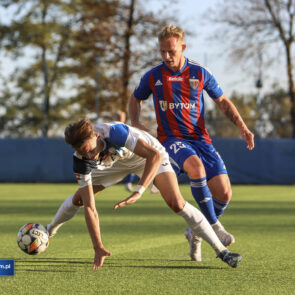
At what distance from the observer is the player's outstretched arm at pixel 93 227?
5660 millimetres

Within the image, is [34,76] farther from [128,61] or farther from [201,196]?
[201,196]

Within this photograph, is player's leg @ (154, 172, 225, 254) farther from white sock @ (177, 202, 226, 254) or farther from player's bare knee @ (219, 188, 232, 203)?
player's bare knee @ (219, 188, 232, 203)

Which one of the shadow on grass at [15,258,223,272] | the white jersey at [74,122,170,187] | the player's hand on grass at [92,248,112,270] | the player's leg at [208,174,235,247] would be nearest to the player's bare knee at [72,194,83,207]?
the white jersey at [74,122,170,187]

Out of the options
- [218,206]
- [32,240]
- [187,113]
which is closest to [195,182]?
[218,206]

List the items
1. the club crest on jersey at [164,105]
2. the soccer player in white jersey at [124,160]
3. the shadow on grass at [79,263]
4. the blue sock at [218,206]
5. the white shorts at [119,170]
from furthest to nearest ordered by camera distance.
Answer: the blue sock at [218,206], the club crest on jersey at [164,105], the white shorts at [119,170], the shadow on grass at [79,263], the soccer player in white jersey at [124,160]

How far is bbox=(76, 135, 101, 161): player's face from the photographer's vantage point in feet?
17.3

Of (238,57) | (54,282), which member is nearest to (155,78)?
(54,282)

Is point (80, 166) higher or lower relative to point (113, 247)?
higher

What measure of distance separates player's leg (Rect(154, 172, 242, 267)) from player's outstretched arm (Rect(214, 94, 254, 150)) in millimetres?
1257

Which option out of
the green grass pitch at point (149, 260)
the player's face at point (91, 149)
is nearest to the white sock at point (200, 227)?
the green grass pitch at point (149, 260)

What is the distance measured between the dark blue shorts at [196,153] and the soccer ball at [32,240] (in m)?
1.42

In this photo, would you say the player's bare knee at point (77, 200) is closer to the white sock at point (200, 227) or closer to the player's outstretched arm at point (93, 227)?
the player's outstretched arm at point (93, 227)

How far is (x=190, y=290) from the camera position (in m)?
4.96

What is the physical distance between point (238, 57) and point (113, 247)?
956 inches
